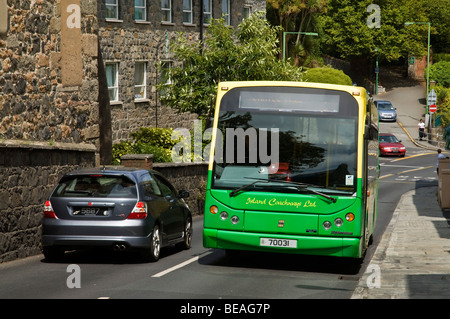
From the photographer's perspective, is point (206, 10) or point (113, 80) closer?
point (113, 80)

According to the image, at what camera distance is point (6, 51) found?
18359mm

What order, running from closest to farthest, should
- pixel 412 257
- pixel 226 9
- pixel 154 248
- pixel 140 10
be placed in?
pixel 154 248 → pixel 412 257 → pixel 140 10 → pixel 226 9

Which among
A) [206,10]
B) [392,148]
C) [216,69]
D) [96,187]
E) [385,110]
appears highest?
[206,10]

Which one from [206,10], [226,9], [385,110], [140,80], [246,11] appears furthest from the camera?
[385,110]

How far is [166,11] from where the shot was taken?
39812 mm

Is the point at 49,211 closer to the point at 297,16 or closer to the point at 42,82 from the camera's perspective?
the point at 42,82

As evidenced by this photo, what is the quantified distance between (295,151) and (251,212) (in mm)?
1197

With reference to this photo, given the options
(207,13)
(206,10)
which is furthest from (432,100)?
(206,10)

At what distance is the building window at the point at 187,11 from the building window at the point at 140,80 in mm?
4226

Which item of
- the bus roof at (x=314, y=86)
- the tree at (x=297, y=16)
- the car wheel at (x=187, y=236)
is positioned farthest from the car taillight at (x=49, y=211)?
the tree at (x=297, y=16)

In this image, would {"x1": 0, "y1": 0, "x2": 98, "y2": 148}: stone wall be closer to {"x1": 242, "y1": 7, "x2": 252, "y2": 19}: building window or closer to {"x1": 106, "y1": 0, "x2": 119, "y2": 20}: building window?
{"x1": 106, "y1": 0, "x2": 119, "y2": 20}: building window

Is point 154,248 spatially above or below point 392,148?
above

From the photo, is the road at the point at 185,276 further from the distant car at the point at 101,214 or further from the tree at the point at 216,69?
the tree at the point at 216,69

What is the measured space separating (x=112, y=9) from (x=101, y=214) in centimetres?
2296
